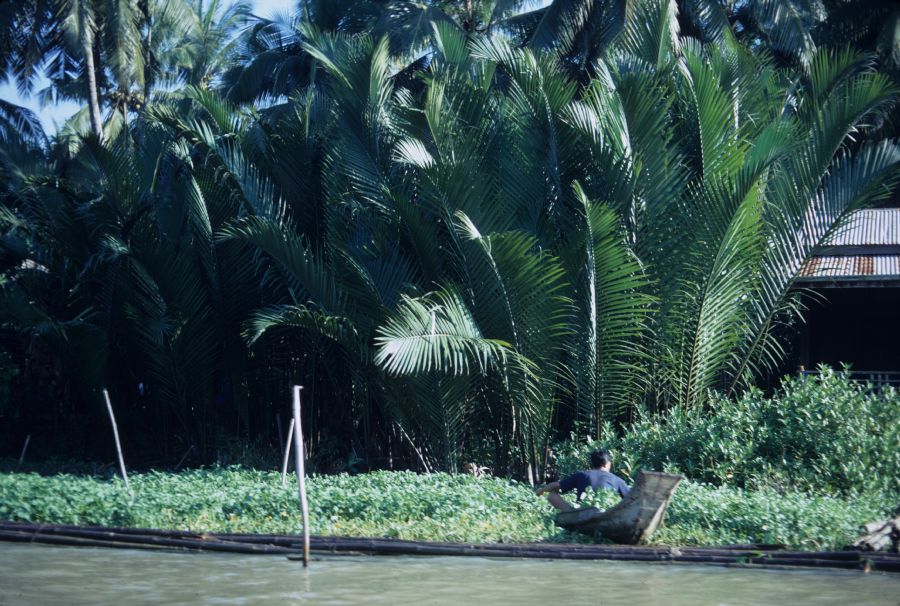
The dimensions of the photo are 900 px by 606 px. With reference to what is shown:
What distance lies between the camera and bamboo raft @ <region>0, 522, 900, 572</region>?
724 centimetres

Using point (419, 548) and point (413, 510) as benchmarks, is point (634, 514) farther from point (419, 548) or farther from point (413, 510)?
point (413, 510)

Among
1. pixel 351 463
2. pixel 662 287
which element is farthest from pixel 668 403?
pixel 351 463

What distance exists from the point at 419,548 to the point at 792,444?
4.17m

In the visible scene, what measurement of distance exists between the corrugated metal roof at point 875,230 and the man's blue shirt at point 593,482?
6.11m

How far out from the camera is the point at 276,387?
13.8 m

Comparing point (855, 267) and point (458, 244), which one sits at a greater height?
point (855, 267)

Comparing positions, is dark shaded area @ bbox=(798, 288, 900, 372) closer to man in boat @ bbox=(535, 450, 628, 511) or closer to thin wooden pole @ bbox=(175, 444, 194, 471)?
man in boat @ bbox=(535, 450, 628, 511)

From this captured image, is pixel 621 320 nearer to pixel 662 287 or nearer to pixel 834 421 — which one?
pixel 662 287

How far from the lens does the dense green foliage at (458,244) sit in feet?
33.8

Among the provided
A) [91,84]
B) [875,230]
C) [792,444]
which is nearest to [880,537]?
[792,444]

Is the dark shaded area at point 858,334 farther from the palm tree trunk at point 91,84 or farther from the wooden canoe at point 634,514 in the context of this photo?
the palm tree trunk at point 91,84

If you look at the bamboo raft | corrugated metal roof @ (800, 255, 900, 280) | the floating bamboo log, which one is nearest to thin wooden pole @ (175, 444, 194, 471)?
the bamboo raft

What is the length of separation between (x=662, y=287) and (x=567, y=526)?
346 cm

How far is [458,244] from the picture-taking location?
10469mm
